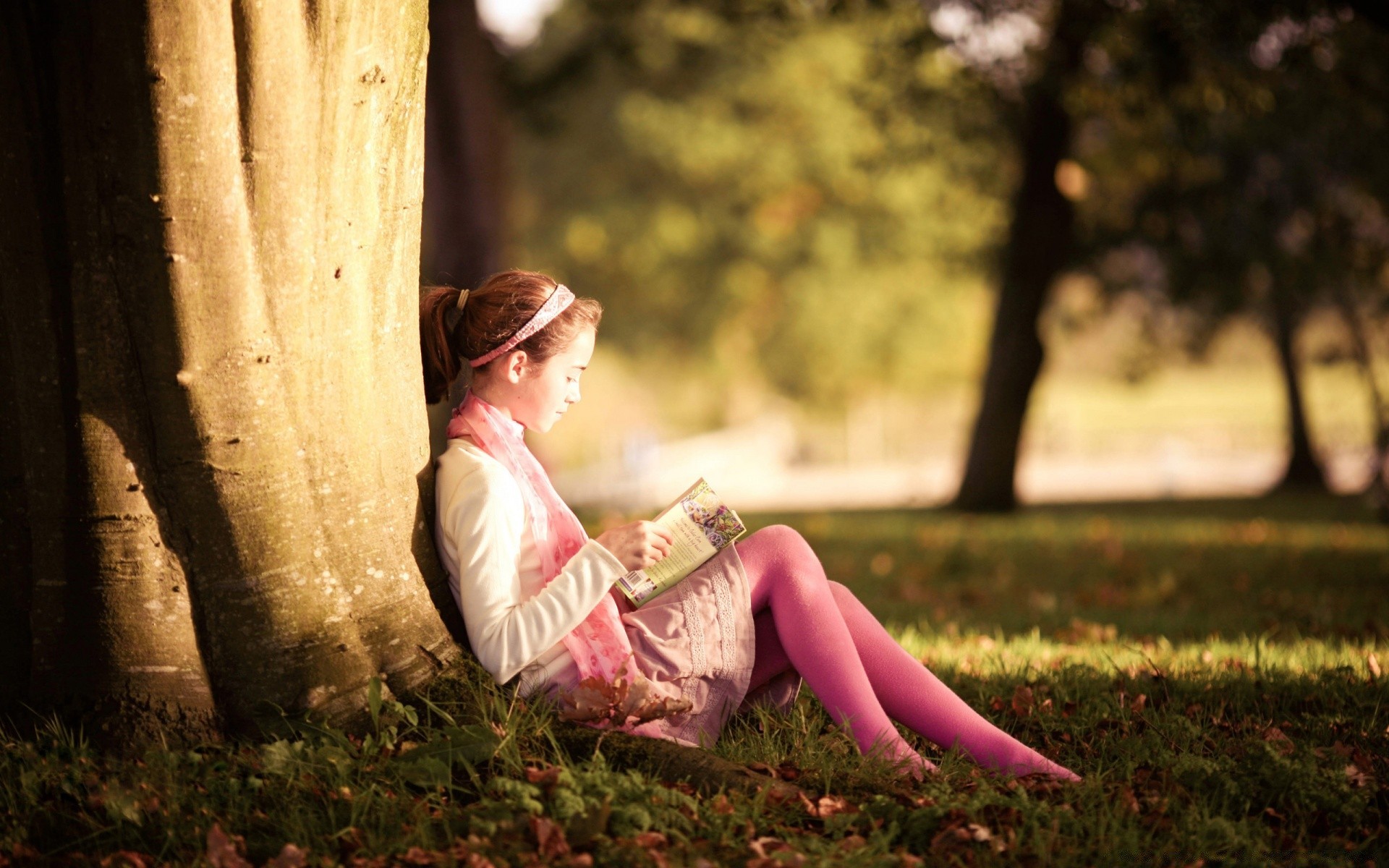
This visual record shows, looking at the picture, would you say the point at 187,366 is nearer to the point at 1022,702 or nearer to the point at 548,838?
the point at 548,838

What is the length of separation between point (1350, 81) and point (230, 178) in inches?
457

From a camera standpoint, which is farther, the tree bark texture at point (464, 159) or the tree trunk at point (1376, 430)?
the tree trunk at point (1376, 430)

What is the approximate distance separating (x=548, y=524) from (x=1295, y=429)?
20.3 m

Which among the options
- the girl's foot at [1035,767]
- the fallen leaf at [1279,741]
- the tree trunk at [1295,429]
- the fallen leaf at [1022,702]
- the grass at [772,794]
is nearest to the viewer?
the grass at [772,794]

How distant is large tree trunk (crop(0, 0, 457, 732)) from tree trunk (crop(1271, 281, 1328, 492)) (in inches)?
768

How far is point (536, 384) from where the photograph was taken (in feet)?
11.6

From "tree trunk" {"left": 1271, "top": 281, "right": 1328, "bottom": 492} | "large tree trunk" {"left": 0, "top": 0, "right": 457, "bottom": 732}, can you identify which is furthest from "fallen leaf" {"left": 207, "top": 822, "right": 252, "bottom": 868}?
"tree trunk" {"left": 1271, "top": 281, "right": 1328, "bottom": 492}

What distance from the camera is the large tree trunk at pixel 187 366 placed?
3.06 m

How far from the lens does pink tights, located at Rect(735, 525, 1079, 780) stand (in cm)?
344

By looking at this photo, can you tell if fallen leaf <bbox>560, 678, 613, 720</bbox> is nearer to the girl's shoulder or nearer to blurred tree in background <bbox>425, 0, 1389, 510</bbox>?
the girl's shoulder

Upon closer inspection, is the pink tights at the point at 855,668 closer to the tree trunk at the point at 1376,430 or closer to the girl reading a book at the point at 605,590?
the girl reading a book at the point at 605,590

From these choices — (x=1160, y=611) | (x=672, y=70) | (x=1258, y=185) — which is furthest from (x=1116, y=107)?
(x=672, y=70)

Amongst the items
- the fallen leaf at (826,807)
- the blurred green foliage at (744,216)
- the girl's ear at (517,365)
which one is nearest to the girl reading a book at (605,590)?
the girl's ear at (517,365)

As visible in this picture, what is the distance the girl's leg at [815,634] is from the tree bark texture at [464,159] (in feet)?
27.8
